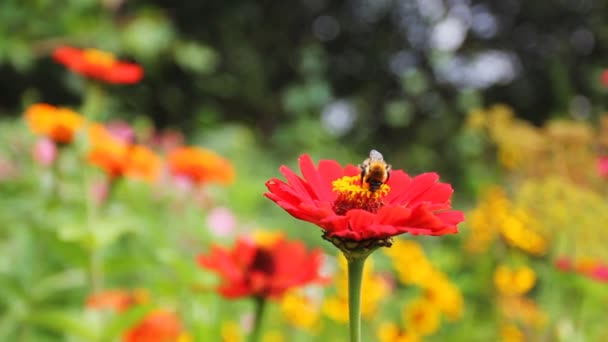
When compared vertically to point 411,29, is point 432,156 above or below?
below

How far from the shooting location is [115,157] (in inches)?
38.8

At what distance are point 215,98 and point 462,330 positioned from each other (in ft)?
7.61

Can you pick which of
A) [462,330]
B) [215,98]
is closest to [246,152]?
[215,98]

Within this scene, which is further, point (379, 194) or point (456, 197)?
point (456, 197)

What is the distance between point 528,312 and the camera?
4.25 ft

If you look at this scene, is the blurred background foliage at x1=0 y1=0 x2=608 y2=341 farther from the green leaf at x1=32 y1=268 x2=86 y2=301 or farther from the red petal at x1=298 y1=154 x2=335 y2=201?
the red petal at x1=298 y1=154 x2=335 y2=201

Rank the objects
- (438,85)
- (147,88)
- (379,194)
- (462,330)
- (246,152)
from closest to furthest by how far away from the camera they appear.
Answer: (379,194), (462,330), (246,152), (147,88), (438,85)

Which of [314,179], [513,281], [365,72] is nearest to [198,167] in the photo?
[513,281]

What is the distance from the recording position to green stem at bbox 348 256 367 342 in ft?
1.18

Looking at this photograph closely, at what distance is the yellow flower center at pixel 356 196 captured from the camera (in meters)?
0.43

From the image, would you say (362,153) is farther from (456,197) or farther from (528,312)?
(528,312)

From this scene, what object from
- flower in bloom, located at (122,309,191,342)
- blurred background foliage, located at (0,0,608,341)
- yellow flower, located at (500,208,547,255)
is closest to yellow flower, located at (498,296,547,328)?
blurred background foliage, located at (0,0,608,341)

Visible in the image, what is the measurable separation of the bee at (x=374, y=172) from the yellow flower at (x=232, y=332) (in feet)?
1.81

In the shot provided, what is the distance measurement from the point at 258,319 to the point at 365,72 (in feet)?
10.2
